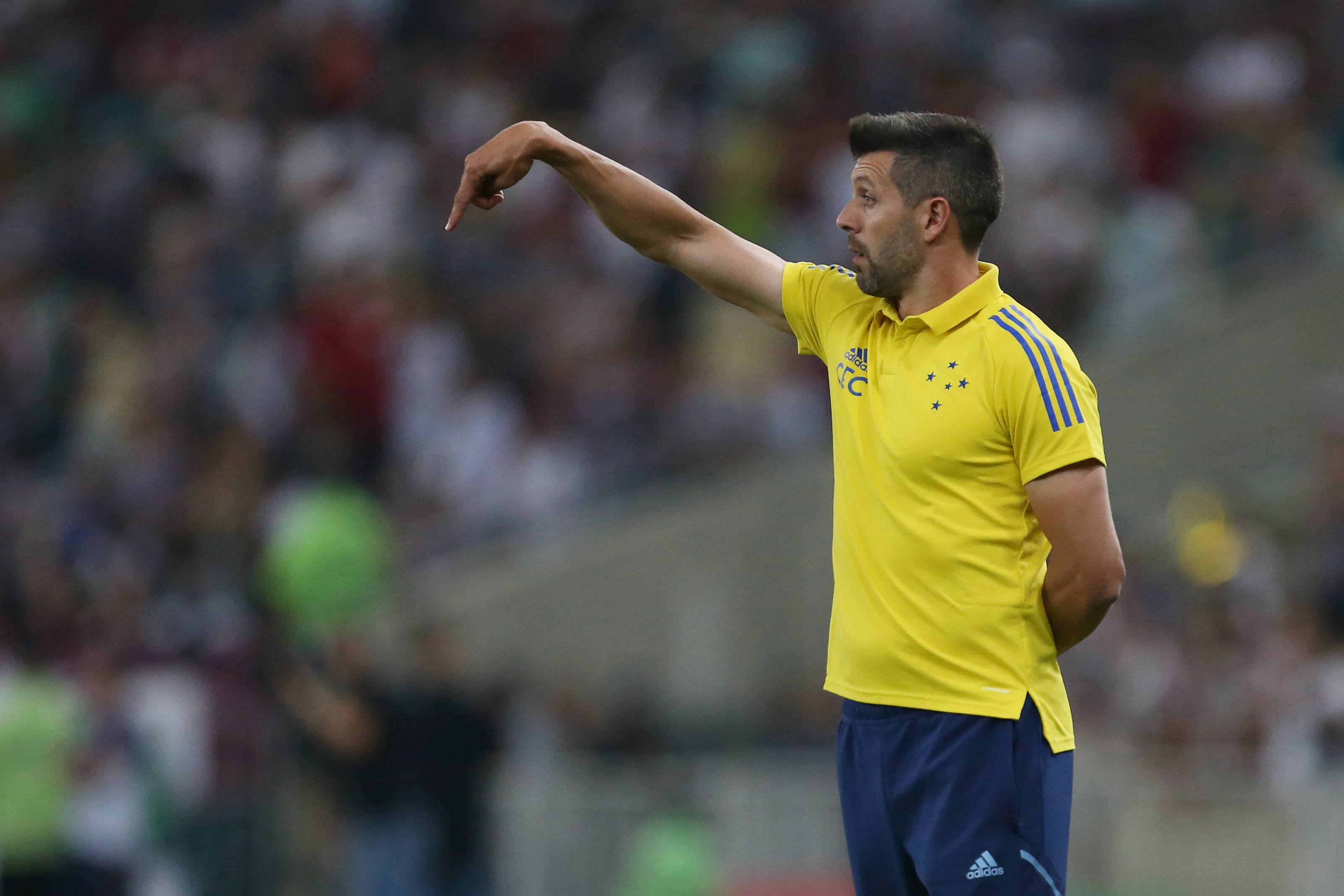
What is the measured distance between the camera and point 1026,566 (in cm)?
439

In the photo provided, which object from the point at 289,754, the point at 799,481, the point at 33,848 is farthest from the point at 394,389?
the point at 33,848

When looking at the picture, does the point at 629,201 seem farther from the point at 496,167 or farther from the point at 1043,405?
the point at 1043,405

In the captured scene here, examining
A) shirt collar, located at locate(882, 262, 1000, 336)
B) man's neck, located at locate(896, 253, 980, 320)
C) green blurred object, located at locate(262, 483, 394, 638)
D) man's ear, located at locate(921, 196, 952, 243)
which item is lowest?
green blurred object, located at locate(262, 483, 394, 638)

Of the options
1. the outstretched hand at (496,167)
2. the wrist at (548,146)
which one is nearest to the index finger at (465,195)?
the outstretched hand at (496,167)

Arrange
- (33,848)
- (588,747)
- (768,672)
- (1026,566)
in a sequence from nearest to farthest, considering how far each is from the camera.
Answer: (1026,566), (33,848), (588,747), (768,672)

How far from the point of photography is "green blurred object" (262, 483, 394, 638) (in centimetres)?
→ 1055

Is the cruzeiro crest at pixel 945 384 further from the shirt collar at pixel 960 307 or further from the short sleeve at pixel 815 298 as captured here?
the short sleeve at pixel 815 298

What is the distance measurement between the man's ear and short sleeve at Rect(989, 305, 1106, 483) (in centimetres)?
29

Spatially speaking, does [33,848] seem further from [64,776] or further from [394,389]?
[394,389]

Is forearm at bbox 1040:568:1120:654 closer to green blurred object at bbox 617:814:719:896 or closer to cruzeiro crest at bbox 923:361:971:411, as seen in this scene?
cruzeiro crest at bbox 923:361:971:411

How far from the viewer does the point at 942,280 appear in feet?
14.7

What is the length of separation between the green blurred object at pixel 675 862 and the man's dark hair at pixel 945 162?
20.0 feet

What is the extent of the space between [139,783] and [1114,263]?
264 inches

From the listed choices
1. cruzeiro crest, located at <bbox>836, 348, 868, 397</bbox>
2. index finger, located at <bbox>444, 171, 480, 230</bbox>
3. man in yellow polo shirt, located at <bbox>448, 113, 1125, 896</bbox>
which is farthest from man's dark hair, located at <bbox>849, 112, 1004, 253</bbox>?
index finger, located at <bbox>444, 171, 480, 230</bbox>
